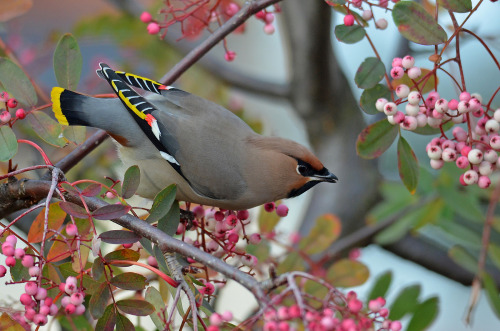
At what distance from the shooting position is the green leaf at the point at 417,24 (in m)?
1.34

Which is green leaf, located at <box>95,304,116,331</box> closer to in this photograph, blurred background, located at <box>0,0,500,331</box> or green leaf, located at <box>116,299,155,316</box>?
green leaf, located at <box>116,299,155,316</box>

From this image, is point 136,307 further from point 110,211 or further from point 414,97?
point 414,97

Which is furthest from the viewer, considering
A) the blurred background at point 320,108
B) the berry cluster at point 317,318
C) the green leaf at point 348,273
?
the blurred background at point 320,108

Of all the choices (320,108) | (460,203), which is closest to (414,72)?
(460,203)

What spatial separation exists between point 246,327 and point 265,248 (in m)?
0.89

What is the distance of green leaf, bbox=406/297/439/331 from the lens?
205 cm

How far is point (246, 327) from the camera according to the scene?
1.00m

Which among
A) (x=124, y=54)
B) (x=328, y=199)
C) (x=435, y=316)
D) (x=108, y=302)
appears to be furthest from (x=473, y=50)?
(x=108, y=302)

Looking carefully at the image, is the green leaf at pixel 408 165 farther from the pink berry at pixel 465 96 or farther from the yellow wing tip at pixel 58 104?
the yellow wing tip at pixel 58 104

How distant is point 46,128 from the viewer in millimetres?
1479

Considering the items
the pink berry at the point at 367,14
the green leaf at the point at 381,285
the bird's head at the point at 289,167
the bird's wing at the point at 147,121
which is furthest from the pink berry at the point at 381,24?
the green leaf at the point at 381,285

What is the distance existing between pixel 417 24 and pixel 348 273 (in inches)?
29.7

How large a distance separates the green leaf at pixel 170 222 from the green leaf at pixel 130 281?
0.39 feet

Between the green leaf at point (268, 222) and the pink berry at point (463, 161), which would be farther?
the green leaf at point (268, 222)
